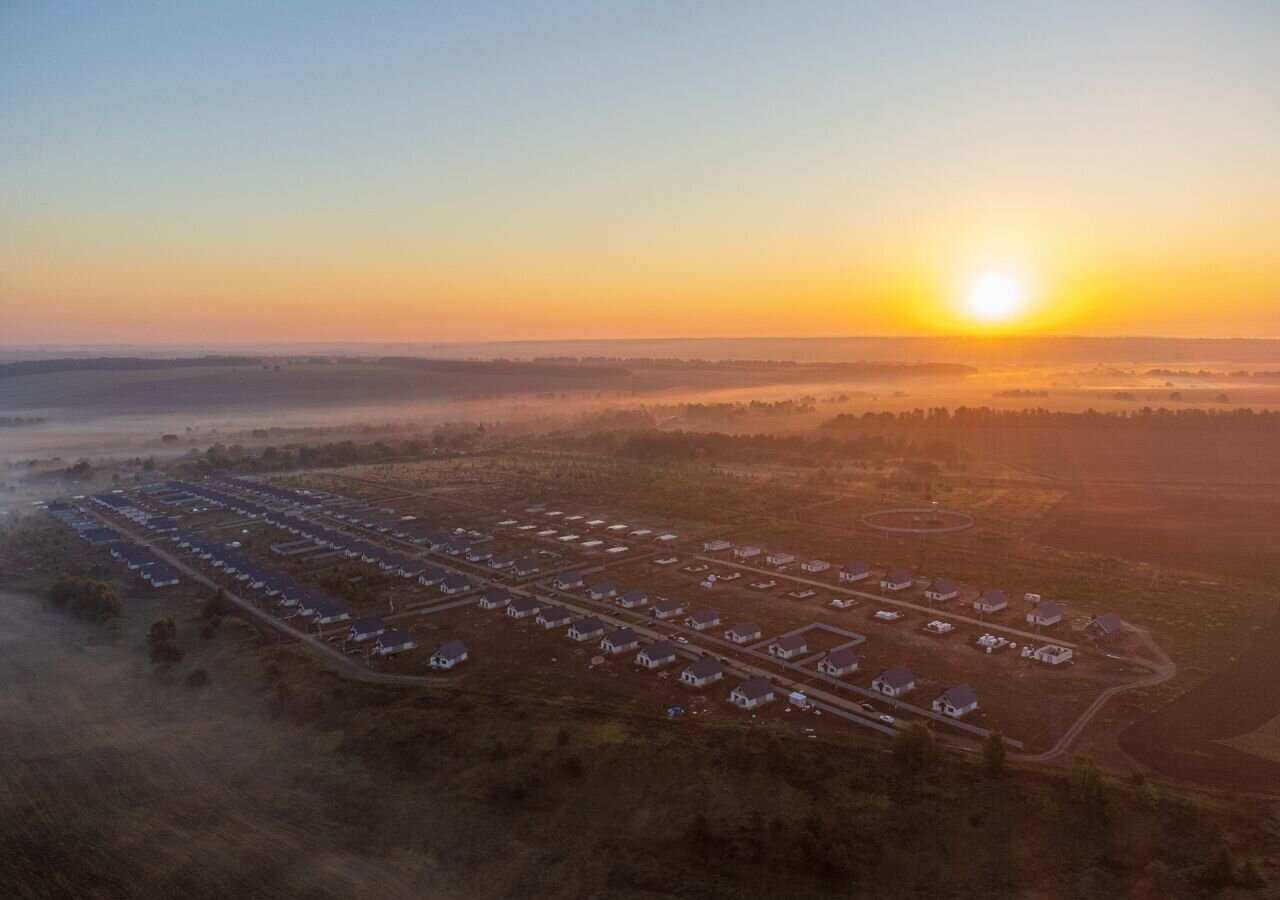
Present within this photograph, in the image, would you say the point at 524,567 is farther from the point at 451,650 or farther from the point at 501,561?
the point at 451,650

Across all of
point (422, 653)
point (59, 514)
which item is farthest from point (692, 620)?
point (59, 514)

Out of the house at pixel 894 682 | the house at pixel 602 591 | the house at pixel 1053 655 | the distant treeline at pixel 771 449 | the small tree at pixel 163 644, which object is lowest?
the house at pixel 1053 655

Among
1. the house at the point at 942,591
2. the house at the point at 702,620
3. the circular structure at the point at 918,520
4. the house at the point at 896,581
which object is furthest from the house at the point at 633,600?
the circular structure at the point at 918,520

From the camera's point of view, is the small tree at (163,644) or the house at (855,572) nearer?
the small tree at (163,644)

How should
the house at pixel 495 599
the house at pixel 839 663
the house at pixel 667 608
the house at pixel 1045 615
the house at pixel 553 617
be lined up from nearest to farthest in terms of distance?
1. the house at pixel 839 663
2. the house at pixel 1045 615
3. the house at pixel 553 617
4. the house at pixel 667 608
5. the house at pixel 495 599

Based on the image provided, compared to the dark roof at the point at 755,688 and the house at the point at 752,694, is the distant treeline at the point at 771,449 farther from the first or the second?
the house at the point at 752,694

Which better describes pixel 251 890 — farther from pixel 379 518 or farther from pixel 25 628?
pixel 379 518

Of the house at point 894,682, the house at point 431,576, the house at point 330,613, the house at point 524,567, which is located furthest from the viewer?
the house at point 524,567
